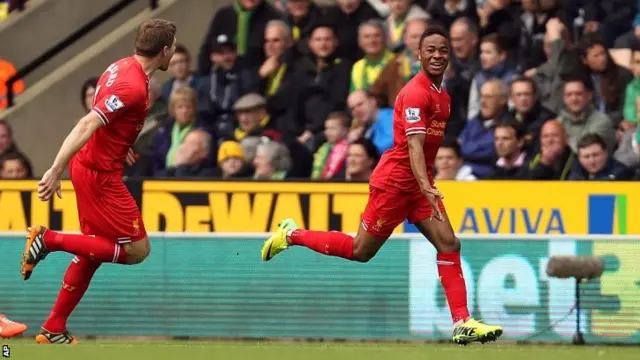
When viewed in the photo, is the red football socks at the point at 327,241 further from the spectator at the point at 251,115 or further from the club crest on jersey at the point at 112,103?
the spectator at the point at 251,115

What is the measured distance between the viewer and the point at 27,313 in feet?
45.3

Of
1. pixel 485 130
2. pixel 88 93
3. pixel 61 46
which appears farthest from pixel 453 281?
pixel 61 46

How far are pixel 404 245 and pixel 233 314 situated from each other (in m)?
1.56

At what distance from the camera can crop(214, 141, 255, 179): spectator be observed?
14.8m

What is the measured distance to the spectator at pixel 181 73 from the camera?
16.1 m

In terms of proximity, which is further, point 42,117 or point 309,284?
point 42,117

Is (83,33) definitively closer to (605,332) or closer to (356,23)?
(356,23)

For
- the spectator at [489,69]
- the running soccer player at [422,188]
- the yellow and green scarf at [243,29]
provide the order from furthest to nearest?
1. the yellow and green scarf at [243,29]
2. the spectator at [489,69]
3. the running soccer player at [422,188]

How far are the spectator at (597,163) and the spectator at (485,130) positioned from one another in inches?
33.5

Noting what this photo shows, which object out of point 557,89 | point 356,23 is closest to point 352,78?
point 356,23

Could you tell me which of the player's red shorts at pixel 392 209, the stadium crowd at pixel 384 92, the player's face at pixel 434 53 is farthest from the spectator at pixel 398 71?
the player's face at pixel 434 53

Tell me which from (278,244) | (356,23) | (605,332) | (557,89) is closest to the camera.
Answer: (278,244)

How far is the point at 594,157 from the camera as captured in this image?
1400cm

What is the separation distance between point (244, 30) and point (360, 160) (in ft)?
8.78
